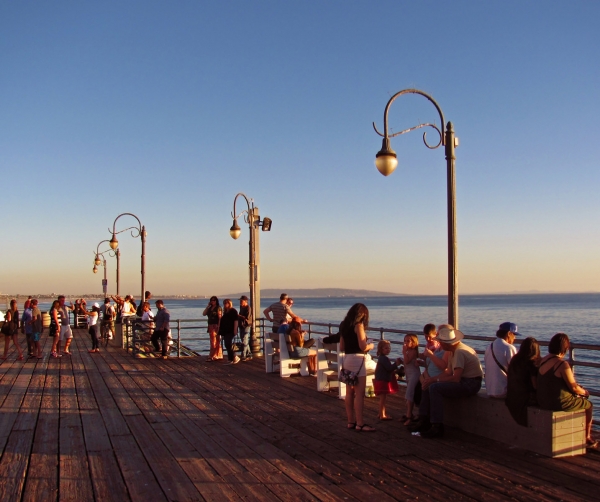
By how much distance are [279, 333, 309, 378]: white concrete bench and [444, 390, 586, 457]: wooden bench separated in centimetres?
513

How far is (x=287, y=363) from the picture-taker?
11734 millimetres

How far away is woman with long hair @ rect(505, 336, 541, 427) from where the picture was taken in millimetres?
6066

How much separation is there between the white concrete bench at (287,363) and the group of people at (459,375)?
4.06 m

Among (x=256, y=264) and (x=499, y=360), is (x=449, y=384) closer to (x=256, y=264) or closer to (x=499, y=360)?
(x=499, y=360)

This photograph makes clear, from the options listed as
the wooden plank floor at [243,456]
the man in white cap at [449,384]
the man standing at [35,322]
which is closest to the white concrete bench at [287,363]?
the wooden plank floor at [243,456]

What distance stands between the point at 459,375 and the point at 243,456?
251 cm

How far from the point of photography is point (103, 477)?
534 cm

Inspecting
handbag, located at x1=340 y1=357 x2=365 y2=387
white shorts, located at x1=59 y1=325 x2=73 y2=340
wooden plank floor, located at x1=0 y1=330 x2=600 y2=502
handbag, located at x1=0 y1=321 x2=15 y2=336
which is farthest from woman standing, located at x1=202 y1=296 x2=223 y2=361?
handbag, located at x1=340 y1=357 x2=365 y2=387

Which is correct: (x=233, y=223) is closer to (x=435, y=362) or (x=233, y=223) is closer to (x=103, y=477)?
(x=435, y=362)

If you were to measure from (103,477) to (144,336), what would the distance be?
13029 millimetres

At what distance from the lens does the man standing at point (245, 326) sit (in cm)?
1511

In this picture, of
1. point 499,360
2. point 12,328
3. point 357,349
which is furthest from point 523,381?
point 12,328

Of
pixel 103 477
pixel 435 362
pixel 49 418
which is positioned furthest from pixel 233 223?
pixel 103 477

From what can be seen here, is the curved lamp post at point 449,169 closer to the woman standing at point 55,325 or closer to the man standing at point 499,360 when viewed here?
the man standing at point 499,360
